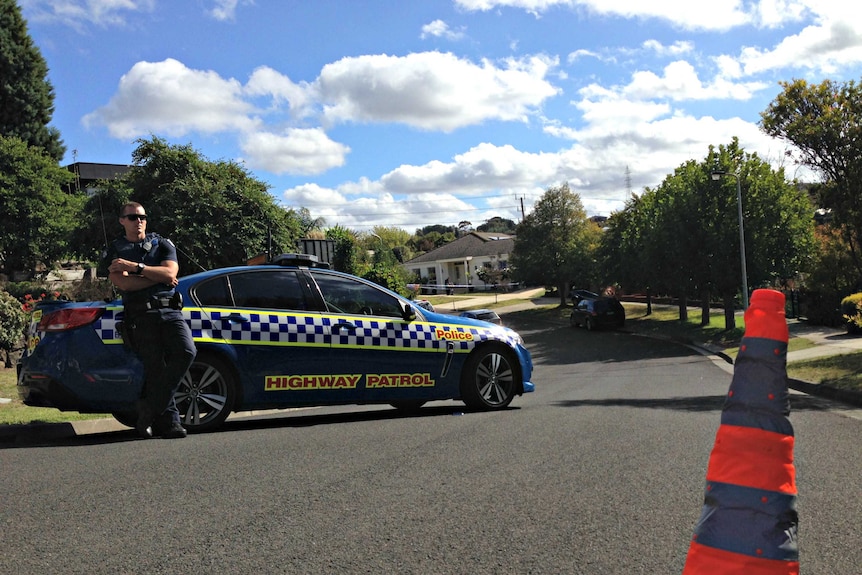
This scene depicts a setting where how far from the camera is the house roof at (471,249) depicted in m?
89.2

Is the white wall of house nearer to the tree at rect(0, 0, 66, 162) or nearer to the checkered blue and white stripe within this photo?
the tree at rect(0, 0, 66, 162)

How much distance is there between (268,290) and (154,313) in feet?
5.26

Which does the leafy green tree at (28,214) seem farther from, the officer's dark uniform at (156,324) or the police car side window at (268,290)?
the officer's dark uniform at (156,324)

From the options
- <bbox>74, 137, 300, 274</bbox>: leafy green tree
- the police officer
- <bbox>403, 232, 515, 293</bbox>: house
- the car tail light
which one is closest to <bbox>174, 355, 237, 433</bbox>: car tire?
the police officer

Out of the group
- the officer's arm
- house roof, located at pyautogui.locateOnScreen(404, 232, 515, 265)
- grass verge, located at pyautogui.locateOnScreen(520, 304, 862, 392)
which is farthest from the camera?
house roof, located at pyautogui.locateOnScreen(404, 232, 515, 265)

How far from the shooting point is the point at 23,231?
28703mm

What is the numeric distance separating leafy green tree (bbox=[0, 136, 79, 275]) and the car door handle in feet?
76.2

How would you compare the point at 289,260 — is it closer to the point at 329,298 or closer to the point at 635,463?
the point at 329,298

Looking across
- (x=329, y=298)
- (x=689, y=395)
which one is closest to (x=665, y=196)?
(x=689, y=395)

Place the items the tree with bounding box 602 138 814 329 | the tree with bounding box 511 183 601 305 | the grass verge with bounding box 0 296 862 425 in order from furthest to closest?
the tree with bounding box 511 183 601 305
the tree with bounding box 602 138 814 329
the grass verge with bounding box 0 296 862 425

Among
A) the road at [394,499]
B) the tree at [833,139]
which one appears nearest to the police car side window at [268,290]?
the road at [394,499]

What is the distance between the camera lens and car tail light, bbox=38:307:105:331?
6555 mm

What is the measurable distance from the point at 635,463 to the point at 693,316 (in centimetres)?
3767

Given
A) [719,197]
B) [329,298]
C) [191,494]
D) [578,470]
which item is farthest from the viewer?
[719,197]
